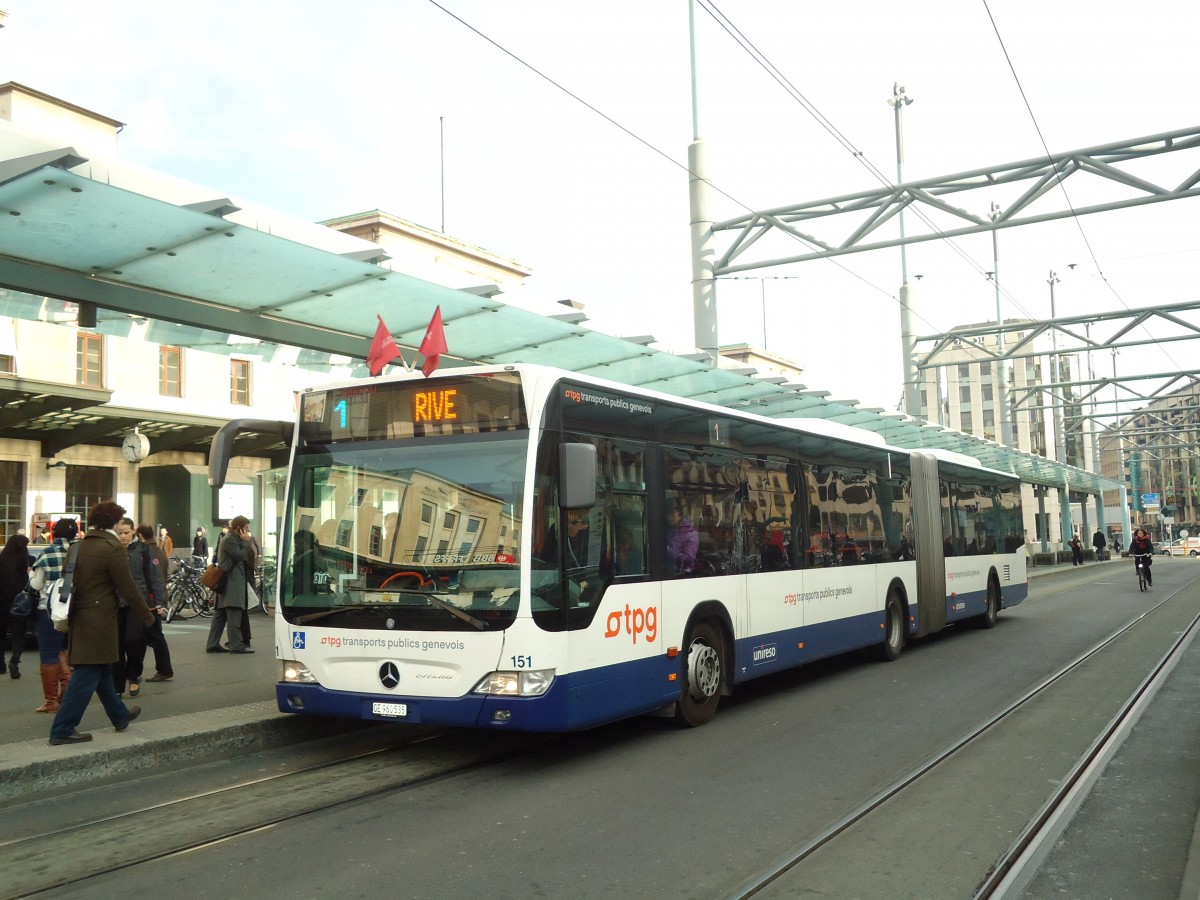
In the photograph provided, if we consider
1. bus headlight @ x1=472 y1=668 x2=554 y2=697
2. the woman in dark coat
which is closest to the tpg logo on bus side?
bus headlight @ x1=472 y1=668 x2=554 y2=697

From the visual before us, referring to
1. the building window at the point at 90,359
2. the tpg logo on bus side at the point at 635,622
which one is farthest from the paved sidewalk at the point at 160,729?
the building window at the point at 90,359

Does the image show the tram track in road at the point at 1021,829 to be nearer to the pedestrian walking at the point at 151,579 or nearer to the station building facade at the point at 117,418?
the pedestrian walking at the point at 151,579

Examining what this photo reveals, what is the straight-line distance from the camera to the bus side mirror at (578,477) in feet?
24.4

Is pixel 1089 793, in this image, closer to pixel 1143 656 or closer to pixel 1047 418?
pixel 1143 656

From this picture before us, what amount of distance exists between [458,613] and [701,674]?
271 centimetres

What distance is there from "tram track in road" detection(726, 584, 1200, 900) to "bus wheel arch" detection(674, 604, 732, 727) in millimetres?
2039

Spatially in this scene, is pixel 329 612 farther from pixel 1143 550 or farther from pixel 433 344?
pixel 1143 550

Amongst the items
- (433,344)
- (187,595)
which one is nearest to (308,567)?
(433,344)

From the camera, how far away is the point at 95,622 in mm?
7719

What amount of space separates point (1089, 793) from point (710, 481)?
13.2ft

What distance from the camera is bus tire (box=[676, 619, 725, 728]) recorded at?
907 centimetres

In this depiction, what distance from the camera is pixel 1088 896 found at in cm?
490

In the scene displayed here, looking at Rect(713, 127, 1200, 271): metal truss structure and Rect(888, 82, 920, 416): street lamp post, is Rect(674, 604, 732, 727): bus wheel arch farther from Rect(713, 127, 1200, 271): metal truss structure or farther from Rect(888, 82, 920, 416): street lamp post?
Rect(888, 82, 920, 416): street lamp post

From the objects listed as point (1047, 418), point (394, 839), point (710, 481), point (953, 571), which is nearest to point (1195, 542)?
point (1047, 418)
